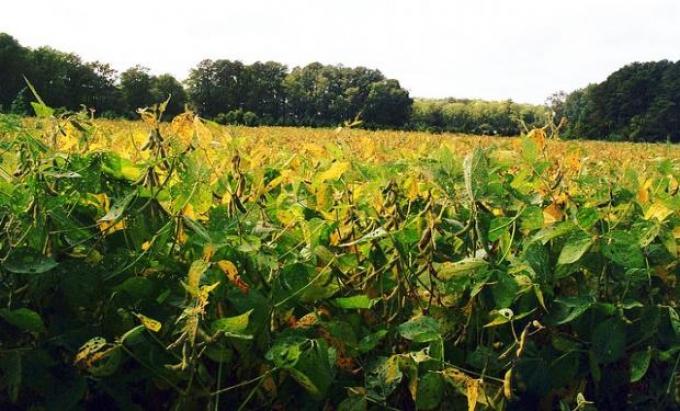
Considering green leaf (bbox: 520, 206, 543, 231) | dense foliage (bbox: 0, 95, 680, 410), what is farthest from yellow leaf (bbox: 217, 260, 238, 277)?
green leaf (bbox: 520, 206, 543, 231)

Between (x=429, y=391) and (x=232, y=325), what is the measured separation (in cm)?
39

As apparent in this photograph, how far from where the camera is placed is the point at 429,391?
3.72ft

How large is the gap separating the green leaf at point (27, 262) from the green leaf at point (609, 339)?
3.39 feet

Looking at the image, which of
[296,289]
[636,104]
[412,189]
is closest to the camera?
[296,289]

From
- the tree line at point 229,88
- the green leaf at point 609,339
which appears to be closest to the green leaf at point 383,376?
the green leaf at point 609,339

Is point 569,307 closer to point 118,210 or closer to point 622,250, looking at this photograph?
point 622,250

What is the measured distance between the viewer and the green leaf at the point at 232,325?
98cm

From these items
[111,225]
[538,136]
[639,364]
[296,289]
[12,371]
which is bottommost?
[639,364]

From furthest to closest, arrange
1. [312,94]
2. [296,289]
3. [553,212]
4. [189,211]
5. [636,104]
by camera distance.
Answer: [312,94] → [636,104] → [553,212] → [189,211] → [296,289]

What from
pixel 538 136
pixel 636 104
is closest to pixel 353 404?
pixel 538 136

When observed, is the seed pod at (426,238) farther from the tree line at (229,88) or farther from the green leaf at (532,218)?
the tree line at (229,88)

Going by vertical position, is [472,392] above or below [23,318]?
below

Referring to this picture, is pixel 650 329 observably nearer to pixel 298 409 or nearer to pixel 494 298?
pixel 494 298

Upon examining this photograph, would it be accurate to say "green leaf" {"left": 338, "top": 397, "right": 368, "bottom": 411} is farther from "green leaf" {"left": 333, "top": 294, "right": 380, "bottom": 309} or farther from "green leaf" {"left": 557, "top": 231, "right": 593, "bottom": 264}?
"green leaf" {"left": 557, "top": 231, "right": 593, "bottom": 264}
